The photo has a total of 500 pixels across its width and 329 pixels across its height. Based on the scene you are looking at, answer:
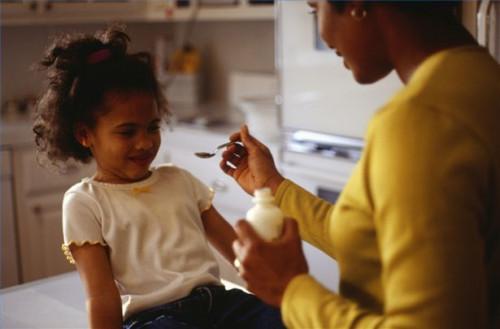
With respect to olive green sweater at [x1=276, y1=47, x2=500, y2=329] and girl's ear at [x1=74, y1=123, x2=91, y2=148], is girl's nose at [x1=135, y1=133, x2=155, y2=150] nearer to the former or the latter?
girl's ear at [x1=74, y1=123, x2=91, y2=148]

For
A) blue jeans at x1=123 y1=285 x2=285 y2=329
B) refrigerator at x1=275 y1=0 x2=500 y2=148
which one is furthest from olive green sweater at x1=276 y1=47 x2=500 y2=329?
refrigerator at x1=275 y1=0 x2=500 y2=148

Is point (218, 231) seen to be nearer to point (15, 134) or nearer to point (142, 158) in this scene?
point (142, 158)

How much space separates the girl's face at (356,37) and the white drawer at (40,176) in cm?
233

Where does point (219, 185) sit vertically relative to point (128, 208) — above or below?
below

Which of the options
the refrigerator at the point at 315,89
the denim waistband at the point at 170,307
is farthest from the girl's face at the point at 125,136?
the refrigerator at the point at 315,89

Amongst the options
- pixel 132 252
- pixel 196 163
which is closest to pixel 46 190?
pixel 196 163

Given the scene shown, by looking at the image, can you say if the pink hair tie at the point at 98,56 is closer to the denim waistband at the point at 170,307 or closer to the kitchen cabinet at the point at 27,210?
the denim waistband at the point at 170,307

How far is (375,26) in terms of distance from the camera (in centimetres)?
91

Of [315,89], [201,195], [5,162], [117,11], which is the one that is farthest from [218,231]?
[117,11]

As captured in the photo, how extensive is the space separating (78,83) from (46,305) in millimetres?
527

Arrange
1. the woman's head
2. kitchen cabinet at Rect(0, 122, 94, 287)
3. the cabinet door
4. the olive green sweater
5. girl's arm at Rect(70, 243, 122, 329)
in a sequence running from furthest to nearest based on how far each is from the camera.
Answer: the cabinet door
kitchen cabinet at Rect(0, 122, 94, 287)
girl's arm at Rect(70, 243, 122, 329)
the woman's head
the olive green sweater

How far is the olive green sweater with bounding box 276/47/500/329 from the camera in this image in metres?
0.78

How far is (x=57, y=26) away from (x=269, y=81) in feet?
3.81

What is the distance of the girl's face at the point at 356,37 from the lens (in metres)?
0.91
